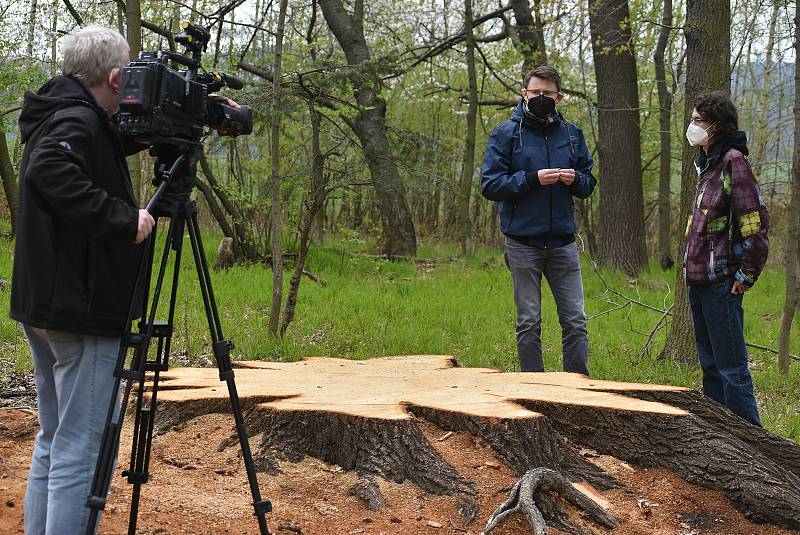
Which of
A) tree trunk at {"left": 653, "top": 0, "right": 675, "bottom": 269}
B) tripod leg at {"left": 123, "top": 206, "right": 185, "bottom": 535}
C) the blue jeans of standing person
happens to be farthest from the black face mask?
tree trunk at {"left": 653, "top": 0, "right": 675, "bottom": 269}

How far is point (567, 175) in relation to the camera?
4531mm

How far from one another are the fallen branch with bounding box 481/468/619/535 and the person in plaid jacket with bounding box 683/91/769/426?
152 centimetres

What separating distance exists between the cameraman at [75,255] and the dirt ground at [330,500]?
1.88ft

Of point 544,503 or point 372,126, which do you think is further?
point 372,126

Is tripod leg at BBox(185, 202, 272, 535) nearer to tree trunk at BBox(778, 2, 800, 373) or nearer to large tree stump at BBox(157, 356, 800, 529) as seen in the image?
large tree stump at BBox(157, 356, 800, 529)

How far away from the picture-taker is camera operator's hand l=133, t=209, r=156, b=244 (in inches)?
87.3

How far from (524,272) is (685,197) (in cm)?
165

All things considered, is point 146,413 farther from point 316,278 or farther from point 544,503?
point 316,278

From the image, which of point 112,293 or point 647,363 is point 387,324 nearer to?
point 647,363

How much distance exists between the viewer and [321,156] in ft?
19.8

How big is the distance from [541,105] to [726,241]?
1.37 m

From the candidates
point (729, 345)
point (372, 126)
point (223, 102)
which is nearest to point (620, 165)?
point (372, 126)

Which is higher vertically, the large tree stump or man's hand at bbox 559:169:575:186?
man's hand at bbox 559:169:575:186

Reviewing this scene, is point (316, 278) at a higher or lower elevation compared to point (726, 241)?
lower
